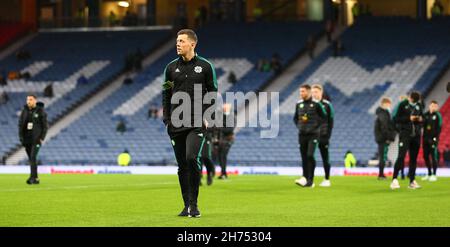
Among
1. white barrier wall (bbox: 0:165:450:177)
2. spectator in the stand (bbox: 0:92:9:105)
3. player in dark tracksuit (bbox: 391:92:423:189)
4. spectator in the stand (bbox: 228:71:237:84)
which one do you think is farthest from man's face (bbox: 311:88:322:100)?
spectator in the stand (bbox: 0:92:9:105)

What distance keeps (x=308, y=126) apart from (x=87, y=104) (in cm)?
2843

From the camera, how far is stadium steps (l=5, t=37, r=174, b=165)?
149 feet

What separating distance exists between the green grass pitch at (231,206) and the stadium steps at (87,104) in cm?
2184

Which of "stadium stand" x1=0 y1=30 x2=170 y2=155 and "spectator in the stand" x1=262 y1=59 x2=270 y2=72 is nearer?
"spectator in the stand" x1=262 y1=59 x2=270 y2=72

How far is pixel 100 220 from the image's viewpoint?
13.8 m

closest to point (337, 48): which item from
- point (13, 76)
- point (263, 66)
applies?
point (263, 66)

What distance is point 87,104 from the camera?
1987 inches

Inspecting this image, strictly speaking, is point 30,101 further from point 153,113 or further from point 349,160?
point 153,113

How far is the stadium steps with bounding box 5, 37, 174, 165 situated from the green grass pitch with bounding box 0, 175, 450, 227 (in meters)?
21.8

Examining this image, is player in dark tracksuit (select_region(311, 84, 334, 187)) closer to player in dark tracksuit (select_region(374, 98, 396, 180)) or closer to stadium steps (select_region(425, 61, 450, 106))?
player in dark tracksuit (select_region(374, 98, 396, 180))

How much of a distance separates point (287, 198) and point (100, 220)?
20.5 feet

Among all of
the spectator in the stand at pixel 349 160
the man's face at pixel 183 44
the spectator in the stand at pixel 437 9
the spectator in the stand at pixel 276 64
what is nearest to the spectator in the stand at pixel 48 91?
the spectator in the stand at pixel 276 64
